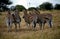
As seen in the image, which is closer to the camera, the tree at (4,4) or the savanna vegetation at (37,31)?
the savanna vegetation at (37,31)

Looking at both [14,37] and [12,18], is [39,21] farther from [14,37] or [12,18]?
[14,37]

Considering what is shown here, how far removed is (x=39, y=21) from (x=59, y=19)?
71.3 inches

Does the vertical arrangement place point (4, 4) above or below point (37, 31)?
below

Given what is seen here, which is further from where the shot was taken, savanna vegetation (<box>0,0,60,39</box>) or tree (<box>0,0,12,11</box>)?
tree (<box>0,0,12,11</box>)

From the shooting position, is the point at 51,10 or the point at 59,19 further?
the point at 51,10

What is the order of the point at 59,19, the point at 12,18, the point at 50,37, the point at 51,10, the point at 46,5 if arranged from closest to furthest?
the point at 50,37 → the point at 12,18 → the point at 59,19 → the point at 51,10 → the point at 46,5

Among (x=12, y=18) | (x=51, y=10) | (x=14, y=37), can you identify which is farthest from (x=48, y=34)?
(x=51, y=10)

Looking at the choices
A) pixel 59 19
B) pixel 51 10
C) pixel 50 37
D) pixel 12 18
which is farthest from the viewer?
pixel 51 10

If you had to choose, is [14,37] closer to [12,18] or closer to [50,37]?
[50,37]

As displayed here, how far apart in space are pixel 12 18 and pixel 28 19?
119 cm

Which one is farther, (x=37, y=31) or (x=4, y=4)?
(x=4, y=4)

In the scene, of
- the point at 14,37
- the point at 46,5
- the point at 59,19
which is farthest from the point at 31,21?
the point at 46,5

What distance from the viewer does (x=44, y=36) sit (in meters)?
A: 12.5

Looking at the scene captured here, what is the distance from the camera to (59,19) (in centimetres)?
1817
